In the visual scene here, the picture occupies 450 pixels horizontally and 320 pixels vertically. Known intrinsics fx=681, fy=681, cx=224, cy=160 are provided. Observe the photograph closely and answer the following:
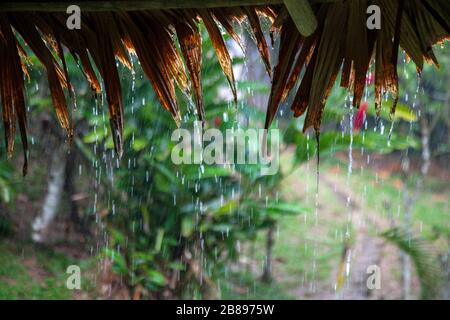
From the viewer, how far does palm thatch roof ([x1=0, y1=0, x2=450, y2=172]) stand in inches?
53.3

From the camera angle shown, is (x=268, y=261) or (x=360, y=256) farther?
(x=360, y=256)

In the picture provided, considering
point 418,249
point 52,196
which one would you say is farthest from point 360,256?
point 52,196

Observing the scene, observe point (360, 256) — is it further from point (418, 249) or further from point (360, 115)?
point (418, 249)

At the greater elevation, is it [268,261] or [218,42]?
[218,42]

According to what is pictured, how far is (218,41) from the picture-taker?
5.00 feet

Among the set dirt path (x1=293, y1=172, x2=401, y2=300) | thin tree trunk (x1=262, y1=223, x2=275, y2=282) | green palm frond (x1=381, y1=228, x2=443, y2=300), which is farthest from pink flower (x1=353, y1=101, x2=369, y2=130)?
thin tree trunk (x1=262, y1=223, x2=275, y2=282)

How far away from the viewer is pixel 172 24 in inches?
58.0

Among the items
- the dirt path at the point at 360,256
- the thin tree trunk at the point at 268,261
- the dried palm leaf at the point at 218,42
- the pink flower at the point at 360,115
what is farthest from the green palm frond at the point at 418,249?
the dried palm leaf at the point at 218,42

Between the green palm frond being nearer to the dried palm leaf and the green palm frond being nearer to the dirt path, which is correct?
the dirt path

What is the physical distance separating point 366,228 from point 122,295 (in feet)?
9.79

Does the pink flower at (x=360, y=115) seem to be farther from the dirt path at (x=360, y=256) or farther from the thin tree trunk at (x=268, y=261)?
the thin tree trunk at (x=268, y=261)

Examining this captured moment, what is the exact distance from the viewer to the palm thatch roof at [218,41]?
1.35 metres

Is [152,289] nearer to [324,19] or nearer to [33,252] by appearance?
[33,252]
